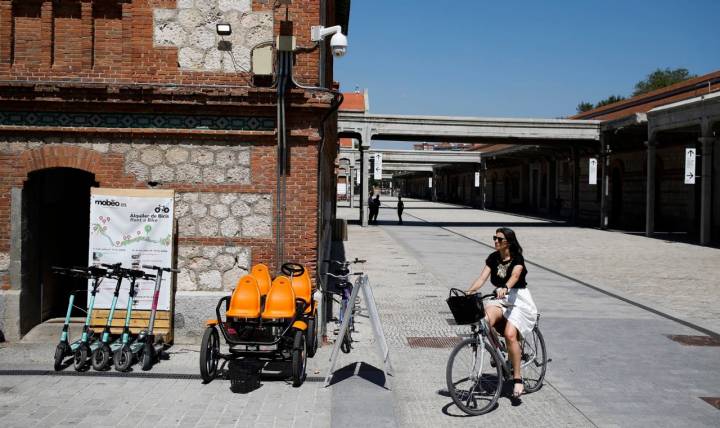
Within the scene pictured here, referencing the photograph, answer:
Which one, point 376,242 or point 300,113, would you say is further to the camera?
point 376,242

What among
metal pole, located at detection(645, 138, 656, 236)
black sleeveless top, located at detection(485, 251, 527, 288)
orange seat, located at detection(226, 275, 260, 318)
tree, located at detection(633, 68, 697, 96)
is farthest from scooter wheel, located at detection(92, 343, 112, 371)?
tree, located at detection(633, 68, 697, 96)

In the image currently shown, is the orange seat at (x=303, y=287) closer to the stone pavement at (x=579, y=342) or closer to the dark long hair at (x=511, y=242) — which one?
the stone pavement at (x=579, y=342)

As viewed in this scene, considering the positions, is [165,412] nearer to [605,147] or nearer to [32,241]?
[32,241]

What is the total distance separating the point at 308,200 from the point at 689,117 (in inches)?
838

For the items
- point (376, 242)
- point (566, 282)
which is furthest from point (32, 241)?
point (376, 242)

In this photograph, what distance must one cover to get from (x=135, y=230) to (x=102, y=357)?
1799 millimetres

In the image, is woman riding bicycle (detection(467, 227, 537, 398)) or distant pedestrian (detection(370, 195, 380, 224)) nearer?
woman riding bicycle (detection(467, 227, 537, 398))

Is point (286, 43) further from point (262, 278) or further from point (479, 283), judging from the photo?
point (479, 283)

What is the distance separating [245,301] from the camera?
7473 mm

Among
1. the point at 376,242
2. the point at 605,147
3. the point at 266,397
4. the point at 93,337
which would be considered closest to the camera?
the point at 266,397

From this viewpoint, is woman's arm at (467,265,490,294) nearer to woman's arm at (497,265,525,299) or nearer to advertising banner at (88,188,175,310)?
woman's arm at (497,265,525,299)

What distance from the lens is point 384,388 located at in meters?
7.20

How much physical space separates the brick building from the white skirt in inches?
122

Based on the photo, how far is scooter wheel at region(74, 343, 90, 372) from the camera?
7621mm
